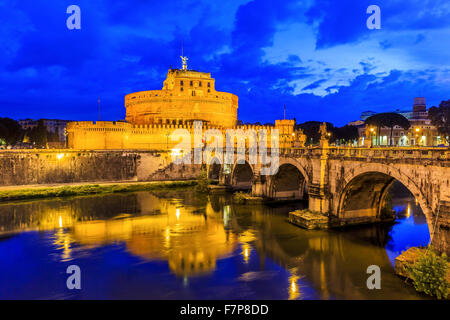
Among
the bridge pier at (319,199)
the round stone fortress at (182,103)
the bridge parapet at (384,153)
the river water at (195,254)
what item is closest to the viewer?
the river water at (195,254)

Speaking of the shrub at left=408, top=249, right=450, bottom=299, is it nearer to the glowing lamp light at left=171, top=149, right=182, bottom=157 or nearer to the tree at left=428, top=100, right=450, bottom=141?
the glowing lamp light at left=171, top=149, right=182, bottom=157

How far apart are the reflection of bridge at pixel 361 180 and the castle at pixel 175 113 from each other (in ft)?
70.8

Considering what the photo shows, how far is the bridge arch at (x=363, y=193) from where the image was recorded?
16737 millimetres

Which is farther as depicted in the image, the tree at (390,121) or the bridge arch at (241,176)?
the tree at (390,121)

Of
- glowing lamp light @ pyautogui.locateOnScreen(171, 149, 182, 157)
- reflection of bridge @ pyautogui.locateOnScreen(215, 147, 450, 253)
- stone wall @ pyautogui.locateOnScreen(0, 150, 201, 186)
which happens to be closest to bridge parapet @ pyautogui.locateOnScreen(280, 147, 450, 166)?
reflection of bridge @ pyautogui.locateOnScreen(215, 147, 450, 253)

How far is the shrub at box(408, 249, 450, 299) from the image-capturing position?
10.4 meters

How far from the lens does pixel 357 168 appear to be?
16.8 m

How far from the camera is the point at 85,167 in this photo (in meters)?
38.7

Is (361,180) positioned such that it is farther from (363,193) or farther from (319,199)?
(319,199)

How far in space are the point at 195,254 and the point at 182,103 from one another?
39520 millimetres

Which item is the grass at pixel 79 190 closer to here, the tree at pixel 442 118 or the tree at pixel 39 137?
the tree at pixel 39 137

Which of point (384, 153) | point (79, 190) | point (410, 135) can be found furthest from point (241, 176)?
point (410, 135)

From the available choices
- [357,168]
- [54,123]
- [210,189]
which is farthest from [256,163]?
[54,123]

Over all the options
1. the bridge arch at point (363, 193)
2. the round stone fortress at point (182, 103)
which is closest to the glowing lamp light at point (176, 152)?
the round stone fortress at point (182, 103)
